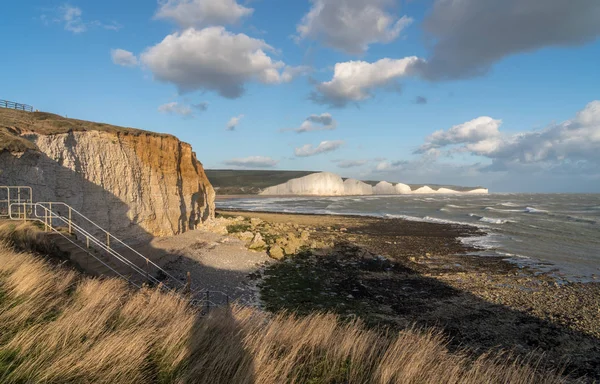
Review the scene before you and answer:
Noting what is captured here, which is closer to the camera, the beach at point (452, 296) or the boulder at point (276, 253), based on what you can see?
the beach at point (452, 296)

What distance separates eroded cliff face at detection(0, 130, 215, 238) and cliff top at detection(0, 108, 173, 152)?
288 mm

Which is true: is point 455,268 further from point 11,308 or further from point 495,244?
point 11,308

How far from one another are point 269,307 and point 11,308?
10.6m

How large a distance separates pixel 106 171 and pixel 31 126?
14.1 feet

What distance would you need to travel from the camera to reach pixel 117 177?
2105cm

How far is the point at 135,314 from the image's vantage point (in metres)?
5.33

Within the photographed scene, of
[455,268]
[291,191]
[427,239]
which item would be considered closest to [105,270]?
[455,268]

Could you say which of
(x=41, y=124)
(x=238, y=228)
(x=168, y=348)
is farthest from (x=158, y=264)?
(x=168, y=348)

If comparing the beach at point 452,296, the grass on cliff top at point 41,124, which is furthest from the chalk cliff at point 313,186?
the grass on cliff top at point 41,124

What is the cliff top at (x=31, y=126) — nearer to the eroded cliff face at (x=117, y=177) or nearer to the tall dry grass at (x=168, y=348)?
the eroded cliff face at (x=117, y=177)

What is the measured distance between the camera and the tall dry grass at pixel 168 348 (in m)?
3.54

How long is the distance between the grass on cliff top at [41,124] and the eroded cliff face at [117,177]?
0.35 meters

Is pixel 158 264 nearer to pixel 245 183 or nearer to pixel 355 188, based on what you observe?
pixel 245 183

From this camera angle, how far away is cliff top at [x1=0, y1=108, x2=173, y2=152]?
14.9 meters
